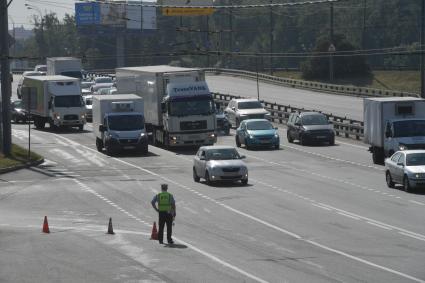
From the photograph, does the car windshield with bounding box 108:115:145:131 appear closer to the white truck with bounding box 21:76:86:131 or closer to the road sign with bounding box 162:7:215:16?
the white truck with bounding box 21:76:86:131

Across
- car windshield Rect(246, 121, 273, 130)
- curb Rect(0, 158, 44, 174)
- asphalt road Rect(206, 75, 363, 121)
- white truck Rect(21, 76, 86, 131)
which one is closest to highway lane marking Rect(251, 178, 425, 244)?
curb Rect(0, 158, 44, 174)

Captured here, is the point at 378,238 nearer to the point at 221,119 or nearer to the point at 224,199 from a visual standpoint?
the point at 224,199

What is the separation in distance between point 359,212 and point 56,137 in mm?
36231

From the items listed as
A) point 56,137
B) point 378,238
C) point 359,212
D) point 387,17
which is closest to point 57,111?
point 56,137

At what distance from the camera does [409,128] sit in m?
45.5

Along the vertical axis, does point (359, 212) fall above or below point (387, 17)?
below

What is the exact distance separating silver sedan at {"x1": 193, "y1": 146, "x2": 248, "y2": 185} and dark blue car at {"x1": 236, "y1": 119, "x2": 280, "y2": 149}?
13865 mm

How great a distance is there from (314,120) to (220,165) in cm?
1885

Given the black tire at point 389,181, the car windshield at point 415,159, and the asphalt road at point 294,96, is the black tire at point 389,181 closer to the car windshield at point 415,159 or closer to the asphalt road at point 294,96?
the car windshield at point 415,159

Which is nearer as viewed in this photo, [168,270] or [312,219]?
[168,270]

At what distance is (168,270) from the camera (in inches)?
872

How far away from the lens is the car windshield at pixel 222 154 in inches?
1599

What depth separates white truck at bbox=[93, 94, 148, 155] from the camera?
5325 cm

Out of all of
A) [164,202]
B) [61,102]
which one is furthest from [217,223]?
[61,102]
